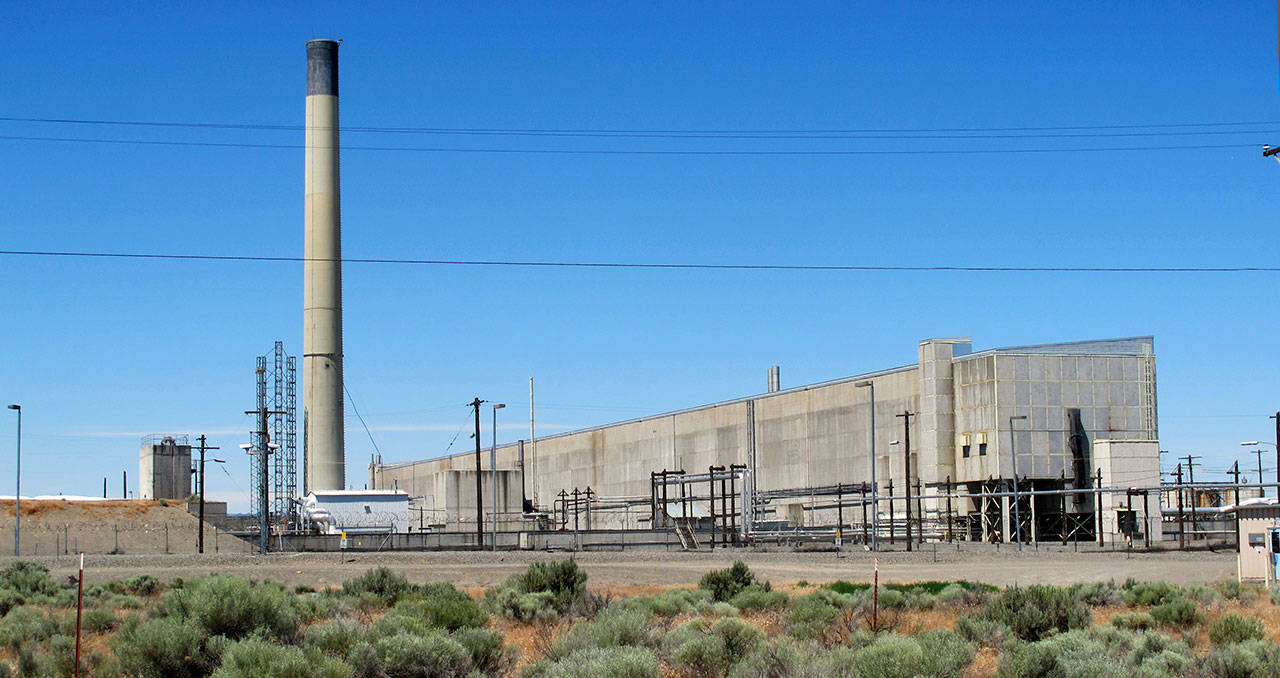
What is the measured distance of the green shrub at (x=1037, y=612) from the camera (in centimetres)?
2008

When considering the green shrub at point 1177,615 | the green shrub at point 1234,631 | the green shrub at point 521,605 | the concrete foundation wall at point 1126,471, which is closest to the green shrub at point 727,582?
the green shrub at point 521,605

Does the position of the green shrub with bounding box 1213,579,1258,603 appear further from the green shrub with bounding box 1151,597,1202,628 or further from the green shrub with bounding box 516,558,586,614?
the green shrub with bounding box 516,558,586,614

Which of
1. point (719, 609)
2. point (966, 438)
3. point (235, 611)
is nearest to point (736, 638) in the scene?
point (235, 611)

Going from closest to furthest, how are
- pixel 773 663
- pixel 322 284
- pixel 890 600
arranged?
1. pixel 773 663
2. pixel 890 600
3. pixel 322 284

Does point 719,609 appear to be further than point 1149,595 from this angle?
No

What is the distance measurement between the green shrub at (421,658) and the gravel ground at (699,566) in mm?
20443

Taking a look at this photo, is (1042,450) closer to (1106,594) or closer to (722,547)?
(722,547)

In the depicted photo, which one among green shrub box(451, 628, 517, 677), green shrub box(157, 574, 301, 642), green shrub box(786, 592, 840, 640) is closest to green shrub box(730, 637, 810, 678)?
green shrub box(451, 628, 517, 677)

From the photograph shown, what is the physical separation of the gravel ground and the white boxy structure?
1674 cm

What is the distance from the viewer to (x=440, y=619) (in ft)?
68.6

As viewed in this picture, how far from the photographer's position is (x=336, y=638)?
17.5 m

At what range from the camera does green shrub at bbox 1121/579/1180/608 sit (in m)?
26.1

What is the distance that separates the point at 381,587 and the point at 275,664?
14.5 metres

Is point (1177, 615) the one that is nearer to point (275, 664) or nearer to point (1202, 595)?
point (1202, 595)
